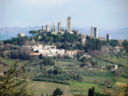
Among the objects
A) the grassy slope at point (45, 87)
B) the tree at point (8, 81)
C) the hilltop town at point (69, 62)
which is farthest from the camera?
the hilltop town at point (69, 62)

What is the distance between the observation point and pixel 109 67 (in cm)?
2509

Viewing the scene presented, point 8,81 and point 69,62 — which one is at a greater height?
point 8,81

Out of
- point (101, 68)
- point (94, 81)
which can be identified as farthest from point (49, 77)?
point (101, 68)

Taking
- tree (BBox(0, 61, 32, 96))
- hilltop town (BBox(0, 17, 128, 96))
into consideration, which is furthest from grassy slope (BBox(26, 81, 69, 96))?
tree (BBox(0, 61, 32, 96))

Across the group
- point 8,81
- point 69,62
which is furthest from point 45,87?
point 8,81

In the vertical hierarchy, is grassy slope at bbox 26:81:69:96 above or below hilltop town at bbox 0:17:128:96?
below

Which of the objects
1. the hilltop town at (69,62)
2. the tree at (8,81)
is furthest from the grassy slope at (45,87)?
the tree at (8,81)

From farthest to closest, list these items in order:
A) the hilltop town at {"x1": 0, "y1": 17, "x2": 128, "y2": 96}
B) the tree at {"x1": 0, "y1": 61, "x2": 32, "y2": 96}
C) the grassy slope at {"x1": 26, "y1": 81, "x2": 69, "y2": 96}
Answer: the hilltop town at {"x1": 0, "y1": 17, "x2": 128, "y2": 96} < the grassy slope at {"x1": 26, "y1": 81, "x2": 69, "y2": 96} < the tree at {"x1": 0, "y1": 61, "x2": 32, "y2": 96}

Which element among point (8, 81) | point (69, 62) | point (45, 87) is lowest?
point (45, 87)

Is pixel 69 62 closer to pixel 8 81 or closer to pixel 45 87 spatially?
pixel 45 87

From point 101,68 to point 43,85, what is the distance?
854cm

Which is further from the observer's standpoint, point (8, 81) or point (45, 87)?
point (45, 87)

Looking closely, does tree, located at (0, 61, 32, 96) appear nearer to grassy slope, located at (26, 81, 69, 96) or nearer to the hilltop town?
the hilltop town

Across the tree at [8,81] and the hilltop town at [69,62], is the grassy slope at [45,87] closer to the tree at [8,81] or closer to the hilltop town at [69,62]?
the hilltop town at [69,62]
